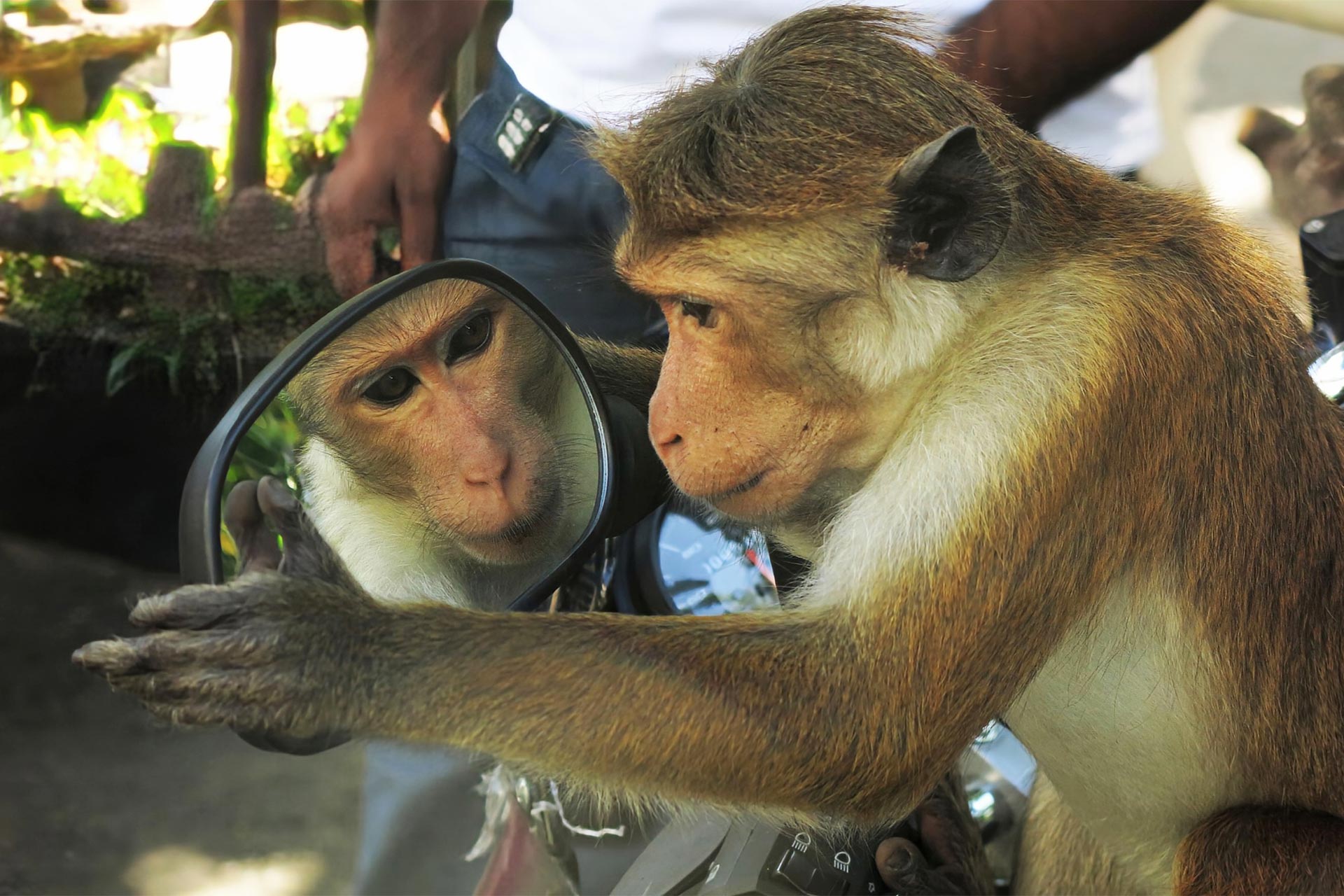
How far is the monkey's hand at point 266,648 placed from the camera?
1.18m

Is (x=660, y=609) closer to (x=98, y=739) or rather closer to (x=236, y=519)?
(x=236, y=519)

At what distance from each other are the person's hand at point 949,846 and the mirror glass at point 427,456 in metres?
0.87

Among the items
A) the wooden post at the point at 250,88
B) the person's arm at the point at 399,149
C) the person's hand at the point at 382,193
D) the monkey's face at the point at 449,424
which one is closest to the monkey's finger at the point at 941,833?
the monkey's face at the point at 449,424

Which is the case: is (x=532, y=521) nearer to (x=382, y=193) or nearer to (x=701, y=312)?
(x=701, y=312)

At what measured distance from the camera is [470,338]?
1433mm

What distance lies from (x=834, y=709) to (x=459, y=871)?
0.93m

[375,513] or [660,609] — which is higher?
[375,513]

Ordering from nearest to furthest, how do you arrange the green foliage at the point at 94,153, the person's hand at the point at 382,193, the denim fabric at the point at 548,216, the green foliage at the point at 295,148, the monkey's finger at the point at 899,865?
1. the monkey's finger at the point at 899,865
2. the denim fabric at the point at 548,216
3. the person's hand at the point at 382,193
4. the green foliage at the point at 295,148
5. the green foliage at the point at 94,153

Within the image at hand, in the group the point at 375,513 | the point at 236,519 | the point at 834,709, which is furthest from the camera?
the point at 834,709

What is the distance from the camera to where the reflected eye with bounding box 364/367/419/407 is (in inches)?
51.9

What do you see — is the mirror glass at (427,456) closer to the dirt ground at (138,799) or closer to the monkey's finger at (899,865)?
the monkey's finger at (899,865)

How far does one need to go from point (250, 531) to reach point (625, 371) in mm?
915

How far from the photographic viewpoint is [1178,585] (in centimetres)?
159

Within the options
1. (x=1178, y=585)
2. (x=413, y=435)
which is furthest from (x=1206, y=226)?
(x=413, y=435)
